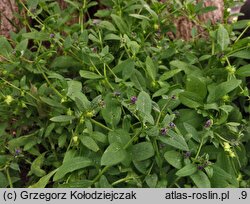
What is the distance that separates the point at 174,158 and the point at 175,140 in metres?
0.07

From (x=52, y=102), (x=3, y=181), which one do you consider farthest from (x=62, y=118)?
(x=3, y=181)

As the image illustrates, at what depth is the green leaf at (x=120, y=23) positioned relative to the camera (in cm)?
183

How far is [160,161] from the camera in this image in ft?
4.74

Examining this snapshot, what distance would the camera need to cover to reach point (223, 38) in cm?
Result: 177

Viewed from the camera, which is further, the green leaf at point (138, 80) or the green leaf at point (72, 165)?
the green leaf at point (138, 80)

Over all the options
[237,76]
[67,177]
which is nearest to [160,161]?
[67,177]

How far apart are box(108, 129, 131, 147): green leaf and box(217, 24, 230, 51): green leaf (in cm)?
61

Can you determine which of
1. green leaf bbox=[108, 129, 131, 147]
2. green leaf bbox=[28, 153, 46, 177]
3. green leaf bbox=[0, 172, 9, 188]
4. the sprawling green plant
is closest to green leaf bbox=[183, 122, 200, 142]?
the sprawling green plant

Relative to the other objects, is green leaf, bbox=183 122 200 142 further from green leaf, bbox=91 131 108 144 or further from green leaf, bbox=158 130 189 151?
green leaf, bbox=91 131 108 144

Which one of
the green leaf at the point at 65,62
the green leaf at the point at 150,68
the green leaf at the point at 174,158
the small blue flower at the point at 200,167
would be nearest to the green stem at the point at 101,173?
the green leaf at the point at 174,158

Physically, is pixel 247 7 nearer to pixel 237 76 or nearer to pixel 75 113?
pixel 237 76

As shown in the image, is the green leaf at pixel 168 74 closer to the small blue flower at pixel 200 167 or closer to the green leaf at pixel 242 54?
the green leaf at pixel 242 54

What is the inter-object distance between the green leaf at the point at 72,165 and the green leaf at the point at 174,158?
0.27m

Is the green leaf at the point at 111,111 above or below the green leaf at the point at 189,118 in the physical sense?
above
